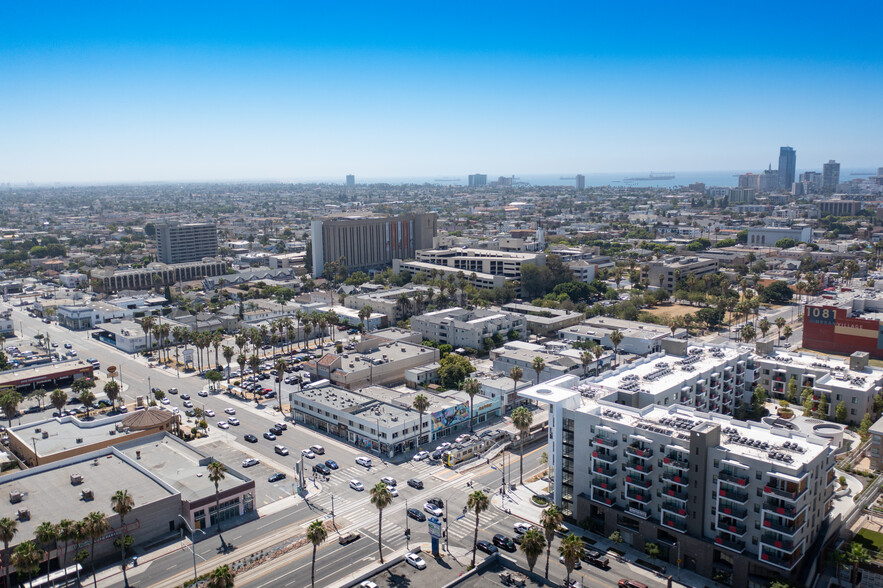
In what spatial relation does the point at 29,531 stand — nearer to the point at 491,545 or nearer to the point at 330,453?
the point at 330,453

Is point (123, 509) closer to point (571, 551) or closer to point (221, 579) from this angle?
point (221, 579)

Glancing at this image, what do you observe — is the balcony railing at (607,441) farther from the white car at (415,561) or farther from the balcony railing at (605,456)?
the white car at (415,561)

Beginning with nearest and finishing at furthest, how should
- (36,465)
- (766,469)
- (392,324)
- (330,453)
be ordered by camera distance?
(766,469) → (36,465) → (330,453) → (392,324)

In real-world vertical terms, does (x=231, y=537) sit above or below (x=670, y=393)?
below

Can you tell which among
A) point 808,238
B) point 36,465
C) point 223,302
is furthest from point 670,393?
point 808,238

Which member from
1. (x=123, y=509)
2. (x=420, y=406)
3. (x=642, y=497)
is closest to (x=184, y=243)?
(x=420, y=406)

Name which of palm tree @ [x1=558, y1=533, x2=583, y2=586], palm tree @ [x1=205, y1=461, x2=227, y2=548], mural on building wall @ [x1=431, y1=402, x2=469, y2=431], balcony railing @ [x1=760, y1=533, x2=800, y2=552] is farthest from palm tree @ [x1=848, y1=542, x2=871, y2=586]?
palm tree @ [x1=205, y1=461, x2=227, y2=548]
